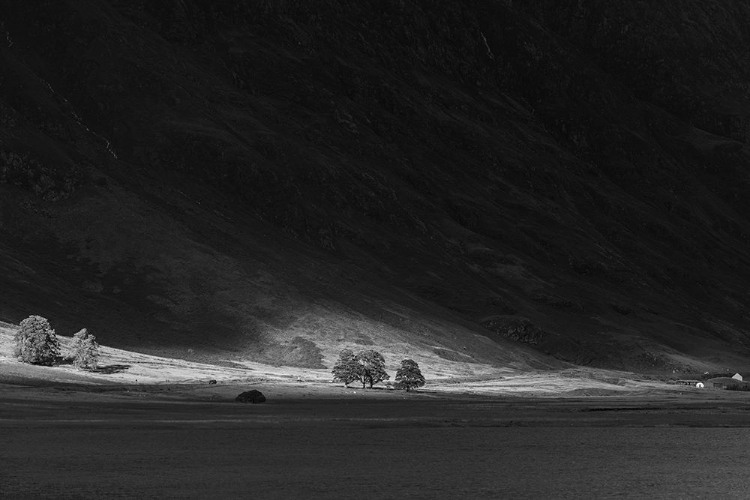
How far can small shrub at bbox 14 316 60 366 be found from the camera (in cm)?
18475

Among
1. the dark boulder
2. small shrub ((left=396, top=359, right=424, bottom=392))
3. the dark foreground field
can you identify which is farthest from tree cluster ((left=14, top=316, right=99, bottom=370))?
small shrub ((left=396, top=359, right=424, bottom=392))

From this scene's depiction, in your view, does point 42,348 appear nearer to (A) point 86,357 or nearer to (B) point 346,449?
(A) point 86,357

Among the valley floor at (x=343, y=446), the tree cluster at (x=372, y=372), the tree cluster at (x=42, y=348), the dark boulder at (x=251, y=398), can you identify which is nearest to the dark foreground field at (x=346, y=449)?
the valley floor at (x=343, y=446)

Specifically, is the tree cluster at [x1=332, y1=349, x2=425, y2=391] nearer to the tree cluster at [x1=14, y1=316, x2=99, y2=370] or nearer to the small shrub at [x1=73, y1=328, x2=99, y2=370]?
the small shrub at [x1=73, y1=328, x2=99, y2=370]

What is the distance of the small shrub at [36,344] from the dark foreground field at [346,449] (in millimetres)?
33784

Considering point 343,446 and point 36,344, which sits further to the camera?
point 36,344

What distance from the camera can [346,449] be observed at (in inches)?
3868

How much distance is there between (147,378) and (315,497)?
122m

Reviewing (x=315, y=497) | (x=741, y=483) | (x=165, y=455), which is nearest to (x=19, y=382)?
(x=165, y=455)

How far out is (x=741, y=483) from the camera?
83.2m

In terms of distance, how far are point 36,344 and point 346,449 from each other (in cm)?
10174

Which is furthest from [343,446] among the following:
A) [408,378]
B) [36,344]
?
[36,344]

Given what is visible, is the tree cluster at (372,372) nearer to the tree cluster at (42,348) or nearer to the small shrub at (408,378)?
the small shrub at (408,378)

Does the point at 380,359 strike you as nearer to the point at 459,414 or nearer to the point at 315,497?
the point at 459,414
